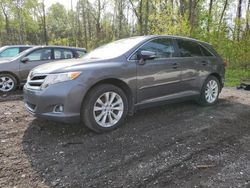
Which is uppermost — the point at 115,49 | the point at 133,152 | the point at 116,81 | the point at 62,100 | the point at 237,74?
the point at 115,49

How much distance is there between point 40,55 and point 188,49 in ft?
17.3

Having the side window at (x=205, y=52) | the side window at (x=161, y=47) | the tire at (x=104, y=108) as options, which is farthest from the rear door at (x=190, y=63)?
the tire at (x=104, y=108)

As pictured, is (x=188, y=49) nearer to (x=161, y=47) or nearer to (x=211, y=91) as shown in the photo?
(x=161, y=47)

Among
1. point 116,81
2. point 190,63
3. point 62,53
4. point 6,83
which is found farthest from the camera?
point 62,53

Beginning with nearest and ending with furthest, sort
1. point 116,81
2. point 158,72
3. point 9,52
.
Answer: point 116,81 < point 158,72 < point 9,52


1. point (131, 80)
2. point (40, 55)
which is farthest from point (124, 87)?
point (40, 55)

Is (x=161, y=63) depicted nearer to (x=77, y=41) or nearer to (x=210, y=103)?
(x=210, y=103)

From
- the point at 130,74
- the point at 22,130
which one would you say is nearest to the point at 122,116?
the point at 130,74

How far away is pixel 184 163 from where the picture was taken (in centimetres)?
343

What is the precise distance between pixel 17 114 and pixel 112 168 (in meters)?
3.18

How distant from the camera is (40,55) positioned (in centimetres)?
905

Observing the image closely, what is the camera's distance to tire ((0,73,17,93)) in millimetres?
8468

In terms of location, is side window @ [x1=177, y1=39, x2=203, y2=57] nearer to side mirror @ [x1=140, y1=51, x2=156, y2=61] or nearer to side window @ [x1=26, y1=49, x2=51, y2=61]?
side mirror @ [x1=140, y1=51, x2=156, y2=61]

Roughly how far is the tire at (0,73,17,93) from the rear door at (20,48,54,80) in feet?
0.99
